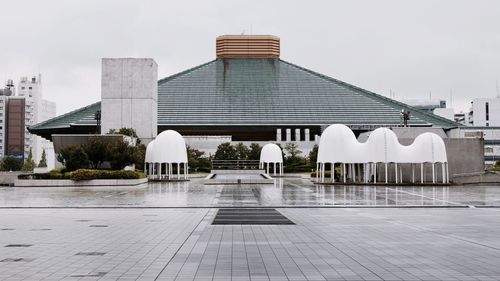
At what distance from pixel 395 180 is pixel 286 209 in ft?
76.7

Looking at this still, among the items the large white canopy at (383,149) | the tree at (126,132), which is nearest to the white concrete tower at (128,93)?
the tree at (126,132)

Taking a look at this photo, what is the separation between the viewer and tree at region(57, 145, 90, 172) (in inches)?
1471

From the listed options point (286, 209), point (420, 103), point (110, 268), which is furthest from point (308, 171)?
point (420, 103)

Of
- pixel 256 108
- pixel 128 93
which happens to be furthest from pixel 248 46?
pixel 128 93

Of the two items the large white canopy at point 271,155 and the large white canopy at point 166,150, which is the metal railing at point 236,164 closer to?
the large white canopy at point 271,155

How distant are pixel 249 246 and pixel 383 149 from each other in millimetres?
28857

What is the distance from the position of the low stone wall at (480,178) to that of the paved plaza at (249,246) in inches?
876

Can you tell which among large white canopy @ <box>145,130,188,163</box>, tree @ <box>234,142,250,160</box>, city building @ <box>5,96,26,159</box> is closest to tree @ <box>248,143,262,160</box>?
tree @ <box>234,142,250,160</box>

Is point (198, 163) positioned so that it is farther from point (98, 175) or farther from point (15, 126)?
point (15, 126)

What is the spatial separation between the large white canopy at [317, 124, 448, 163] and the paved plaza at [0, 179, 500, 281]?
20190 millimetres

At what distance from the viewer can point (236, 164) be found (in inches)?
2655

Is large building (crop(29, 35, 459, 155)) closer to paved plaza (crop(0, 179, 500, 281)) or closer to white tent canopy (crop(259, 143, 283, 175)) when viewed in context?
white tent canopy (crop(259, 143, 283, 175))

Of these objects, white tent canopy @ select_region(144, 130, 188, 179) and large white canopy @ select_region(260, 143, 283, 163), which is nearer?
white tent canopy @ select_region(144, 130, 188, 179)

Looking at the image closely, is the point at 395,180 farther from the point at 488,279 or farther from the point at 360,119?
the point at 360,119
